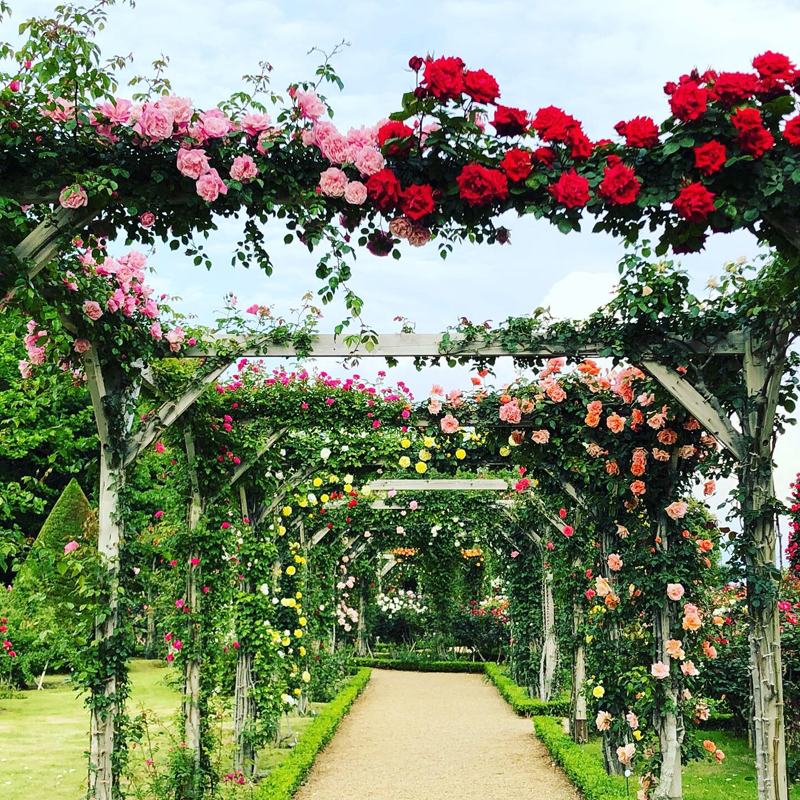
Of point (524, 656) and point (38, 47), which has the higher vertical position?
point (38, 47)

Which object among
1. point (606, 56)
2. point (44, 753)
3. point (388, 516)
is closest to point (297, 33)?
point (606, 56)

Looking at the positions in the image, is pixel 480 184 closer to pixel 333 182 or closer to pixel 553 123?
pixel 553 123

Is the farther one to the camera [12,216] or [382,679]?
[382,679]

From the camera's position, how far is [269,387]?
6.84 m

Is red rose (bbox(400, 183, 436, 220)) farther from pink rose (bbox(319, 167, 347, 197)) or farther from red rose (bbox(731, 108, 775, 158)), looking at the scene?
red rose (bbox(731, 108, 775, 158))

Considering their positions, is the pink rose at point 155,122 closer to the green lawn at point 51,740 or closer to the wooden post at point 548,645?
the green lawn at point 51,740

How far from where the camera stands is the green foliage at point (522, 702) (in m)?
10.8

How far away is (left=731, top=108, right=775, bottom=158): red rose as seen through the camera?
2.67 m

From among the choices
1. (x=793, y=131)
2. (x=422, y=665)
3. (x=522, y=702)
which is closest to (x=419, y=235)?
(x=793, y=131)

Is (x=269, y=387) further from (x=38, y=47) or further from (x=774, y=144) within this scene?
(x=774, y=144)

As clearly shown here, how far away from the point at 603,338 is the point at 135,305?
2532 millimetres

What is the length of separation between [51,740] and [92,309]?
6683 mm

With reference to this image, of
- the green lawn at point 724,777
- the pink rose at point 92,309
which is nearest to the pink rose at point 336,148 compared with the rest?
the pink rose at point 92,309

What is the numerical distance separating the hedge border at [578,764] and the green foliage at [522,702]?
87 centimetres
